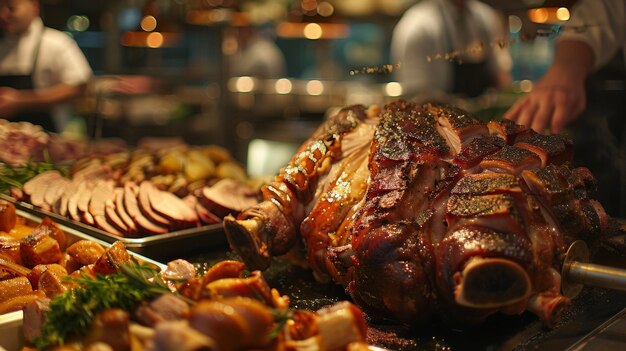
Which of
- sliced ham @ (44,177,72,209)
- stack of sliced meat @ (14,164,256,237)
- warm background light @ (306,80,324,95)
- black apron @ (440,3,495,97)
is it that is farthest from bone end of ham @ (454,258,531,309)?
warm background light @ (306,80,324,95)

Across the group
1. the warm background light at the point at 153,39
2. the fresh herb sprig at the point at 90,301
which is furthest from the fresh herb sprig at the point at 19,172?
the warm background light at the point at 153,39

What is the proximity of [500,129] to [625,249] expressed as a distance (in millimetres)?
529

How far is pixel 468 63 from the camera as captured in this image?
232 inches

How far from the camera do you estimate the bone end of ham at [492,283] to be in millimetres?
1544

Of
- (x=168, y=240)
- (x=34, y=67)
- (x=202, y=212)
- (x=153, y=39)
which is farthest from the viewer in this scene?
(x=153, y=39)

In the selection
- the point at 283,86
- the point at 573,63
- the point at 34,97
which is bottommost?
the point at 283,86

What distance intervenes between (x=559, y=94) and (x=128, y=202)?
1.79m

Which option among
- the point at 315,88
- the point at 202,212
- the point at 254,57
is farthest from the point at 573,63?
the point at 254,57

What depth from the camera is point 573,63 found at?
2.88 meters

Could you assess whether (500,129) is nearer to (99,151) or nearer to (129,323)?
(129,323)

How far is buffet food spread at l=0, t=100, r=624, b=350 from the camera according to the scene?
1.41 metres

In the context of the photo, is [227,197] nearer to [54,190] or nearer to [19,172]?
[54,190]

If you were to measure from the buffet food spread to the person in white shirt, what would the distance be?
63cm

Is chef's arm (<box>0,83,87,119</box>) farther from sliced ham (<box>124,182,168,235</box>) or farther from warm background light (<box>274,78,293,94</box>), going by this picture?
warm background light (<box>274,78,293,94</box>)
